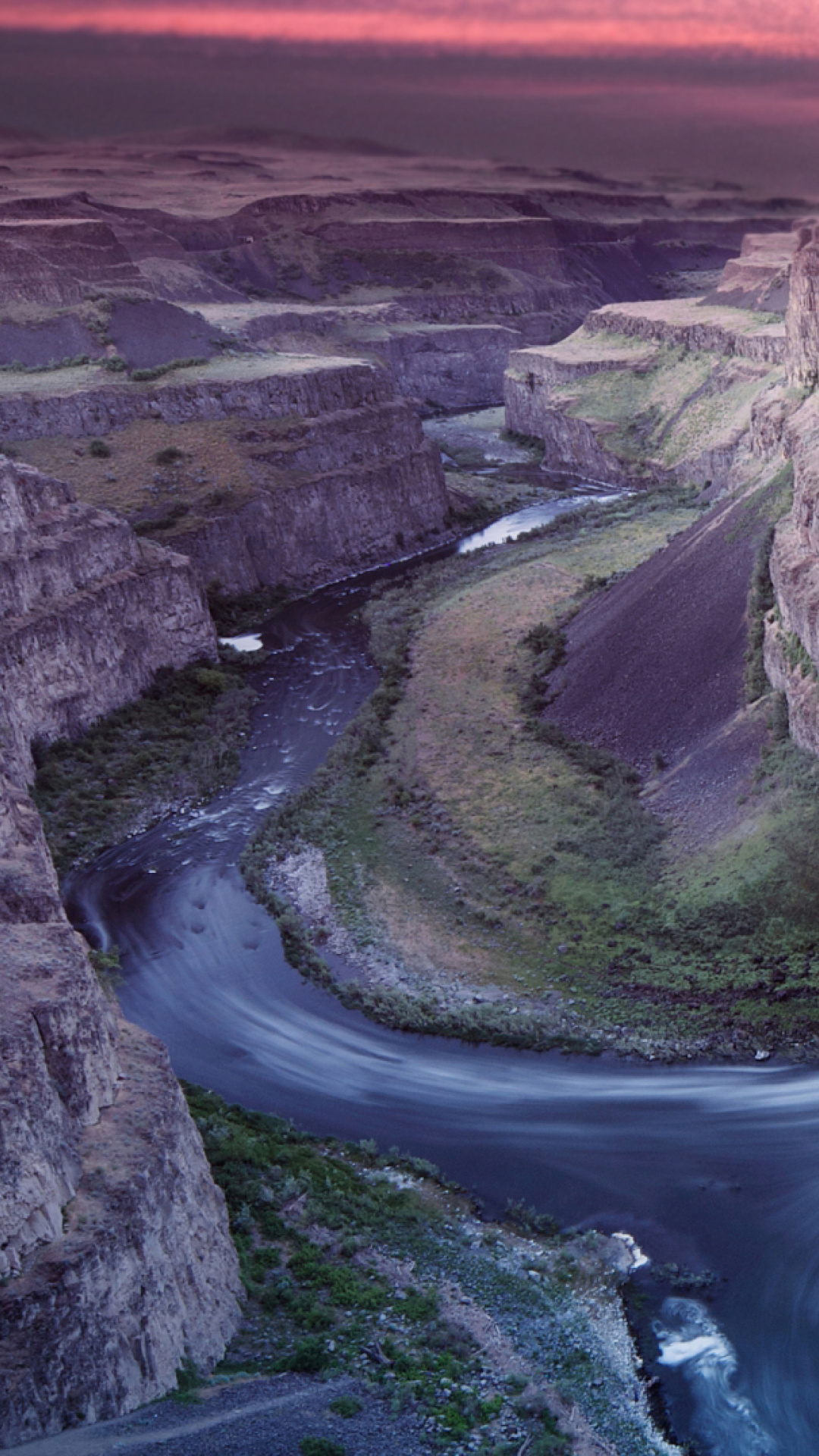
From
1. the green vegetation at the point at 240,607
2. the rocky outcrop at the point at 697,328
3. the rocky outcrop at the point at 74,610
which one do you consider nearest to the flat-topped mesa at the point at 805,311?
the rocky outcrop at the point at 697,328

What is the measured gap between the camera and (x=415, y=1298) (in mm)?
24719

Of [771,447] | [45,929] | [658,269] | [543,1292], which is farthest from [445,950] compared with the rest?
[658,269]

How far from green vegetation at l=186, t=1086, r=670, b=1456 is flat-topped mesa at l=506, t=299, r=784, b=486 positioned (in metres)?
56.0

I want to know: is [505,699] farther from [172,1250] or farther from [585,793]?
[172,1250]

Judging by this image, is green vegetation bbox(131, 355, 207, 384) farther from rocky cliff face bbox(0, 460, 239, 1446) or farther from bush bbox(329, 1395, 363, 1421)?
bush bbox(329, 1395, 363, 1421)

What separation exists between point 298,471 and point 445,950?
157 feet

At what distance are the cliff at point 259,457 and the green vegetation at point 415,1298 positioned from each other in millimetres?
44756

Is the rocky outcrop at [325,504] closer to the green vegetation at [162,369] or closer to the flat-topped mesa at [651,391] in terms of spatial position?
the green vegetation at [162,369]

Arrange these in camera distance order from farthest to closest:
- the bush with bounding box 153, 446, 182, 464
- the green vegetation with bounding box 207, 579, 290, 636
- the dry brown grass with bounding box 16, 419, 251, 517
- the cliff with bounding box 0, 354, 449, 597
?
the bush with bounding box 153, 446, 182, 464, the cliff with bounding box 0, 354, 449, 597, the dry brown grass with bounding box 16, 419, 251, 517, the green vegetation with bounding box 207, 579, 290, 636

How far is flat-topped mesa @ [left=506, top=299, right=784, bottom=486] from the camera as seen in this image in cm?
9119

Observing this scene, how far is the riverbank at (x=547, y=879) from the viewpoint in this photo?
35500 millimetres

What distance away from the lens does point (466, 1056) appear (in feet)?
116

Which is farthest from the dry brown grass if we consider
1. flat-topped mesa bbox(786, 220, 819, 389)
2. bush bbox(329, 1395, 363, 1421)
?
bush bbox(329, 1395, 363, 1421)

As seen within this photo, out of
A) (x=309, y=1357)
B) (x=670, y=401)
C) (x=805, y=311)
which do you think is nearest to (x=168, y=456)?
(x=805, y=311)
